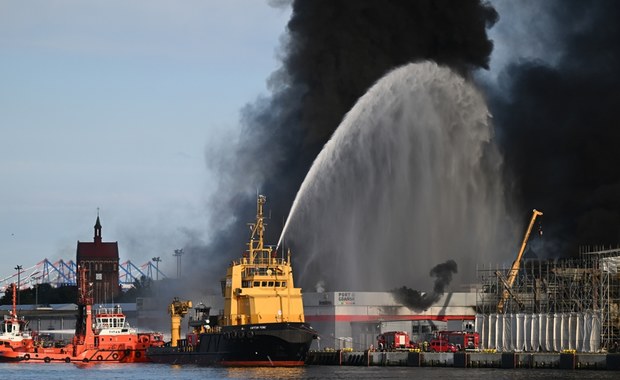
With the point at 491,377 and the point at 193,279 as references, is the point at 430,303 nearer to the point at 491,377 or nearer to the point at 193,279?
the point at 193,279

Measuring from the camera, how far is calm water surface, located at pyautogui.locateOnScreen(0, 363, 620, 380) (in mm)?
64375

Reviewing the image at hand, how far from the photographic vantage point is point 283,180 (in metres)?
123

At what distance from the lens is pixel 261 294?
74.3 metres

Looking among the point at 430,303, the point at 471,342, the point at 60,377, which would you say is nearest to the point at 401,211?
the point at 430,303

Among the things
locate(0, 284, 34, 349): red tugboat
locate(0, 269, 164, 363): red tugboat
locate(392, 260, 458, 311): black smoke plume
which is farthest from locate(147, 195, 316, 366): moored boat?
locate(392, 260, 458, 311): black smoke plume

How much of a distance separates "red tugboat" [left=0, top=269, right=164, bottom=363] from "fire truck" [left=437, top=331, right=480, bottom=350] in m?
19.1

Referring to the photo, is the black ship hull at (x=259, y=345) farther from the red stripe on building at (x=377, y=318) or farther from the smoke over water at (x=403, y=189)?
the red stripe on building at (x=377, y=318)

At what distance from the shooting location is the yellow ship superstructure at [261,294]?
2913 inches

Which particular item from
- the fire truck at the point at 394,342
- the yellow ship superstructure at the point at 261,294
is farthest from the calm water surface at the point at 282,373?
the fire truck at the point at 394,342

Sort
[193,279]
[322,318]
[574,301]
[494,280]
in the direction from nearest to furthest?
[574,301] < [494,280] < [322,318] < [193,279]

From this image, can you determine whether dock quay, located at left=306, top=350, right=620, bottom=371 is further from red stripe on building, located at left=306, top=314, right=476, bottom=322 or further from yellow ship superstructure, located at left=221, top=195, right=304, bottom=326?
red stripe on building, located at left=306, top=314, right=476, bottom=322

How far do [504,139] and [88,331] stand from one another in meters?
51.7

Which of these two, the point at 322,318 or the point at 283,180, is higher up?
the point at 283,180

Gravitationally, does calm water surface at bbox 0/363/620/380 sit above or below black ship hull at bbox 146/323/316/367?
below
